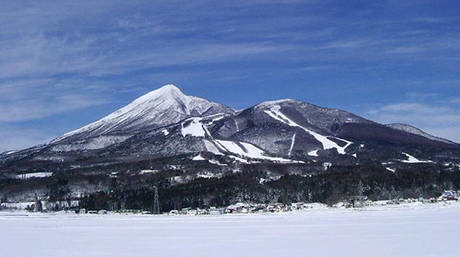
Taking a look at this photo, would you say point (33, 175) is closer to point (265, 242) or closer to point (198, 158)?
point (198, 158)

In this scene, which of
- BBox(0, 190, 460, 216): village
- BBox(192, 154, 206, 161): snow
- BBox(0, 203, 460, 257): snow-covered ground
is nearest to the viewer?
BBox(0, 203, 460, 257): snow-covered ground

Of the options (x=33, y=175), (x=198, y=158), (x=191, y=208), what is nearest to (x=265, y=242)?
(x=191, y=208)

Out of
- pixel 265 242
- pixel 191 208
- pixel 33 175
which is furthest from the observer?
pixel 33 175

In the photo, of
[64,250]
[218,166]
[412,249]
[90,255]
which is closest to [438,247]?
[412,249]

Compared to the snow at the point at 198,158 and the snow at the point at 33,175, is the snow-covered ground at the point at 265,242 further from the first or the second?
the snow at the point at 198,158

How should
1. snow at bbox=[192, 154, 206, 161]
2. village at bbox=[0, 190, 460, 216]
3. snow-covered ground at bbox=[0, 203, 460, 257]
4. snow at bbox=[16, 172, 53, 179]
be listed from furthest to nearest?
snow at bbox=[192, 154, 206, 161] → snow at bbox=[16, 172, 53, 179] → village at bbox=[0, 190, 460, 216] → snow-covered ground at bbox=[0, 203, 460, 257]

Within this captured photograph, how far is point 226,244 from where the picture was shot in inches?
1351

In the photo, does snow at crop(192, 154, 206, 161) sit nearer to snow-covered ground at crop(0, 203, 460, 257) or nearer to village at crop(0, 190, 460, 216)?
village at crop(0, 190, 460, 216)

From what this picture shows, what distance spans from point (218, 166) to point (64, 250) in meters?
131

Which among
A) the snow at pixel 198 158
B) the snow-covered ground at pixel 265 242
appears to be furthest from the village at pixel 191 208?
the snow at pixel 198 158

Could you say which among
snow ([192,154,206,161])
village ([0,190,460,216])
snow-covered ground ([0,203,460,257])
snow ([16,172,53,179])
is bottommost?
snow-covered ground ([0,203,460,257])

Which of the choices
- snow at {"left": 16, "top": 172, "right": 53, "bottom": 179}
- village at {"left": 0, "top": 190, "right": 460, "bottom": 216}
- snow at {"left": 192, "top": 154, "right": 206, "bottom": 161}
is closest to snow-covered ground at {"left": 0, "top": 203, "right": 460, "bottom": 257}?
village at {"left": 0, "top": 190, "right": 460, "bottom": 216}

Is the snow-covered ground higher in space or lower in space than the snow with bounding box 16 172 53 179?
lower

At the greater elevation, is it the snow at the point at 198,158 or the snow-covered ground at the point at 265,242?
the snow at the point at 198,158
